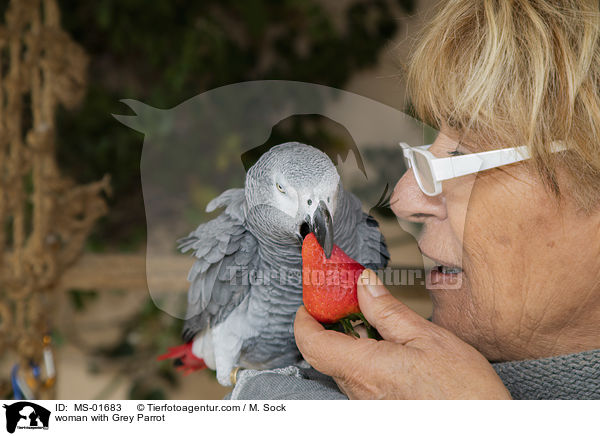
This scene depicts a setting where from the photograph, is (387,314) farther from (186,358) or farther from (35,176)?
(35,176)

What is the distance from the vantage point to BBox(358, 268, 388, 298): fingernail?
A: 0.54m

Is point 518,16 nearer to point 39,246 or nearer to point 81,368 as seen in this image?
point 39,246

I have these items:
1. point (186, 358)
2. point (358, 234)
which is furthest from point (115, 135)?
point (358, 234)

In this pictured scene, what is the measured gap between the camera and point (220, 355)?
73 cm

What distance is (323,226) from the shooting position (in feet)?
1.77

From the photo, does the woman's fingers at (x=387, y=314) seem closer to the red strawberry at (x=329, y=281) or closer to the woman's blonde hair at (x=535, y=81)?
the red strawberry at (x=329, y=281)

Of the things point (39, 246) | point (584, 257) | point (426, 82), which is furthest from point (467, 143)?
point (39, 246)

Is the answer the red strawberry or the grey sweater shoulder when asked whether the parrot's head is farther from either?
the grey sweater shoulder
